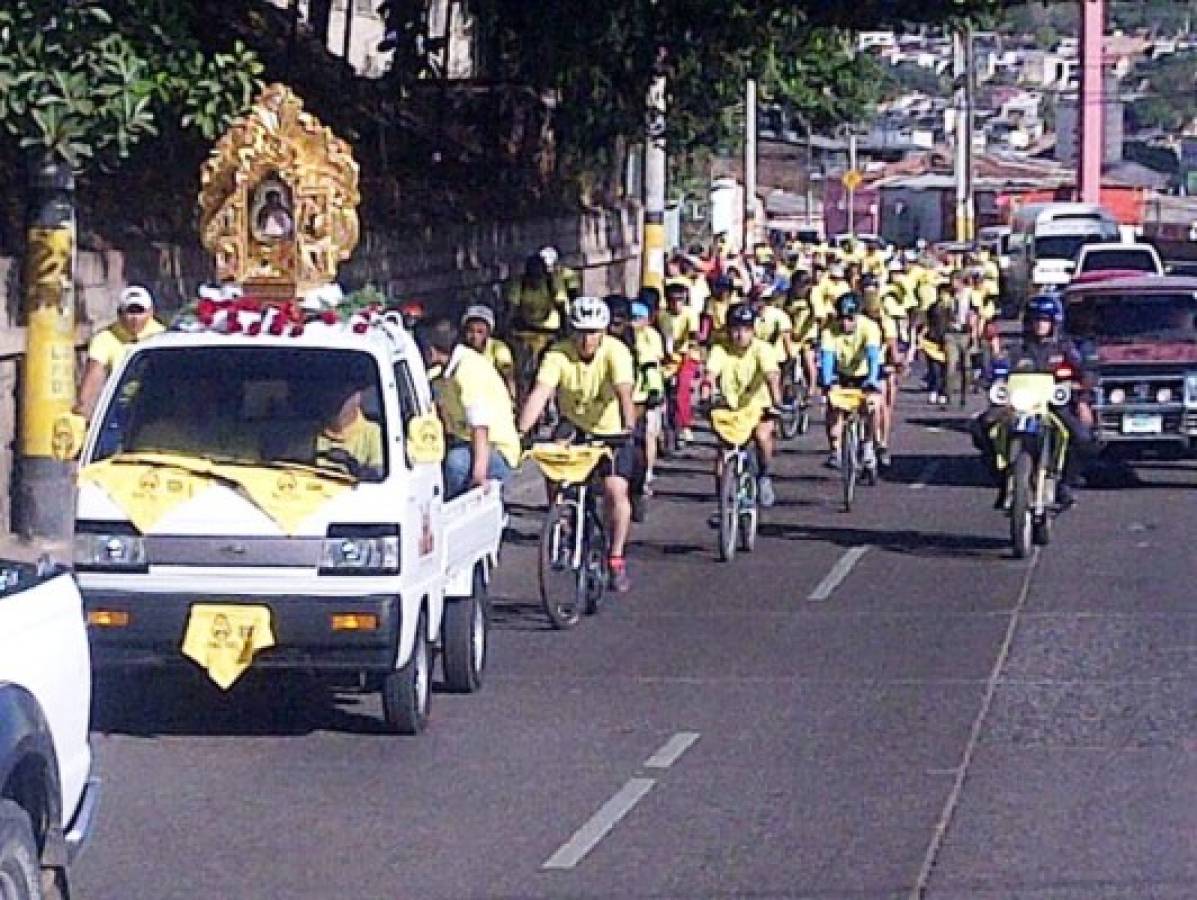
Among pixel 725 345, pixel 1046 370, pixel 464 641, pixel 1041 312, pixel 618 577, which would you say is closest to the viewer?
pixel 464 641

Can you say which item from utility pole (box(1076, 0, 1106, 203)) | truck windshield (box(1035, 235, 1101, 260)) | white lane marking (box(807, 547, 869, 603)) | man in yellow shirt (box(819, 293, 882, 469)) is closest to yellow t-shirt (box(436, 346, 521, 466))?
white lane marking (box(807, 547, 869, 603))

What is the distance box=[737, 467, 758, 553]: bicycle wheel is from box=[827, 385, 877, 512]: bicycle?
3.06m

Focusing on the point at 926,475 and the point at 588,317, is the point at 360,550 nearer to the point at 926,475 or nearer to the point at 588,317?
the point at 588,317

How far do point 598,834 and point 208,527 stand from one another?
2498 millimetres

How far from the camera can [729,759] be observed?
1226cm

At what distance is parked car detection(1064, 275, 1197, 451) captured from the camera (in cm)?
2522

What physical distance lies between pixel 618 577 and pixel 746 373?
286 centimetres

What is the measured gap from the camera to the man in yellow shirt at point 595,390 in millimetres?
17203

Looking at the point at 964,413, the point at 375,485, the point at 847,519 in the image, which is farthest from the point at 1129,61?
the point at 375,485

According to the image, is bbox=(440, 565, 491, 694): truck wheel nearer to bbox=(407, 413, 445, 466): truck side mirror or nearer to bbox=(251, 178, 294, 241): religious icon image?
bbox=(407, 413, 445, 466): truck side mirror

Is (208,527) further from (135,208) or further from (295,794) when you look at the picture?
(135,208)

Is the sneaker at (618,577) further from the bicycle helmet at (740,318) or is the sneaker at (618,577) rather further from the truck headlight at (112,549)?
the truck headlight at (112,549)

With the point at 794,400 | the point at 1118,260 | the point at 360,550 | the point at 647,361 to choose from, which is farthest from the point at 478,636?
the point at 1118,260

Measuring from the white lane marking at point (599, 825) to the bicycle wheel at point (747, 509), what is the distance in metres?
8.61
